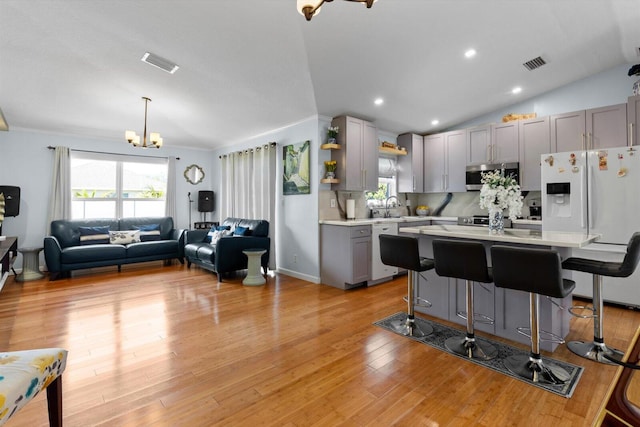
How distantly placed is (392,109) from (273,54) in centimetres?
215

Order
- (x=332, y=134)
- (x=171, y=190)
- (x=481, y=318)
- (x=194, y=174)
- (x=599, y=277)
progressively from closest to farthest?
1. (x=599, y=277)
2. (x=481, y=318)
3. (x=332, y=134)
4. (x=171, y=190)
5. (x=194, y=174)

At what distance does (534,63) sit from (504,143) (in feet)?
4.31

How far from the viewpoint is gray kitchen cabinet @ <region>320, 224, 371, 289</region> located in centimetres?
428

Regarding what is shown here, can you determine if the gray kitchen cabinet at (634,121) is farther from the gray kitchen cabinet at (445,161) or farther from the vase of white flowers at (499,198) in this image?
the vase of white flowers at (499,198)

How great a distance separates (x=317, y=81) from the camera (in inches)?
154

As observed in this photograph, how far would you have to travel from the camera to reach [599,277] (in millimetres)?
2373

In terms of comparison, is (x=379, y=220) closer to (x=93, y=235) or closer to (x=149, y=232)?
(x=149, y=232)

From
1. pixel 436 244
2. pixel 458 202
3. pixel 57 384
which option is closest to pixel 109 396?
pixel 57 384

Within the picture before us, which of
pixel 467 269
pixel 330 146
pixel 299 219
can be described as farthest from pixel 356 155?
pixel 467 269

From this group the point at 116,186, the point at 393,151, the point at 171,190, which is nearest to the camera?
the point at 393,151

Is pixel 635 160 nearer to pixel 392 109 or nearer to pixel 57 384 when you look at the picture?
pixel 392 109

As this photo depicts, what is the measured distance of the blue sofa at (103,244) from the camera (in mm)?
4902

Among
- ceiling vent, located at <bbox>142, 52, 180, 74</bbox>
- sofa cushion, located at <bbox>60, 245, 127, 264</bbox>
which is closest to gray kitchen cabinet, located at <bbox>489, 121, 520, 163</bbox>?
ceiling vent, located at <bbox>142, 52, 180, 74</bbox>

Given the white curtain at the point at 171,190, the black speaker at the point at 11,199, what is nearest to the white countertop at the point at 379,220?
the white curtain at the point at 171,190
